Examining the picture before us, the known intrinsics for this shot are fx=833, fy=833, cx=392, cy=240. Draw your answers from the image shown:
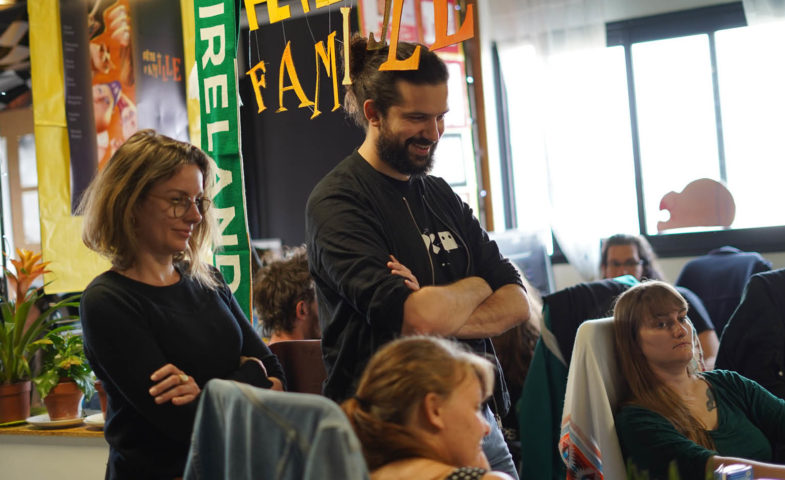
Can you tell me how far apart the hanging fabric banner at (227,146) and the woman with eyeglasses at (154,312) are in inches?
25.0

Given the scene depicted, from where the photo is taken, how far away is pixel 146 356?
1659mm

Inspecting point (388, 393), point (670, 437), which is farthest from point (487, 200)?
point (388, 393)

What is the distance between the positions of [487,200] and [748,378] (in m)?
2.93

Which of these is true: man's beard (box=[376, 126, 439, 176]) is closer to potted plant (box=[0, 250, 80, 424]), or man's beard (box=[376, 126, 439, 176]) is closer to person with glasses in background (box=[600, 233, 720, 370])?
potted plant (box=[0, 250, 80, 424])

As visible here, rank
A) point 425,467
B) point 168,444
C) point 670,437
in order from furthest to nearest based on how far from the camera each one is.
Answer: point 670,437 → point 168,444 → point 425,467

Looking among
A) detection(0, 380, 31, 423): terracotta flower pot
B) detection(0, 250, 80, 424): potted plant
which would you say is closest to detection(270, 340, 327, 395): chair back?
detection(0, 250, 80, 424): potted plant

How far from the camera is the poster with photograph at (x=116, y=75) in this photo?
328cm

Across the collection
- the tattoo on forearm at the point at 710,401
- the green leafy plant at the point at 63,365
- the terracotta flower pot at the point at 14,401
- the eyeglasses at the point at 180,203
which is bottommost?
the tattoo on forearm at the point at 710,401

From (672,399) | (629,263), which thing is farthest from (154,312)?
(629,263)

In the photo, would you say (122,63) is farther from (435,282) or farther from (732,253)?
(732,253)

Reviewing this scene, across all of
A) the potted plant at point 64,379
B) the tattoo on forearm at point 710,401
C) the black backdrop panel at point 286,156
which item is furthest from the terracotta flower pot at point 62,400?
the black backdrop panel at point 286,156

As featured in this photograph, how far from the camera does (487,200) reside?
5.46 metres

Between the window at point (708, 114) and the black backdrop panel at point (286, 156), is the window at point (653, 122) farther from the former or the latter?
the black backdrop panel at point (286, 156)

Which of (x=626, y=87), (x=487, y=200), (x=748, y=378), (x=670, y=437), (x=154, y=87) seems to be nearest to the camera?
(x=670, y=437)
